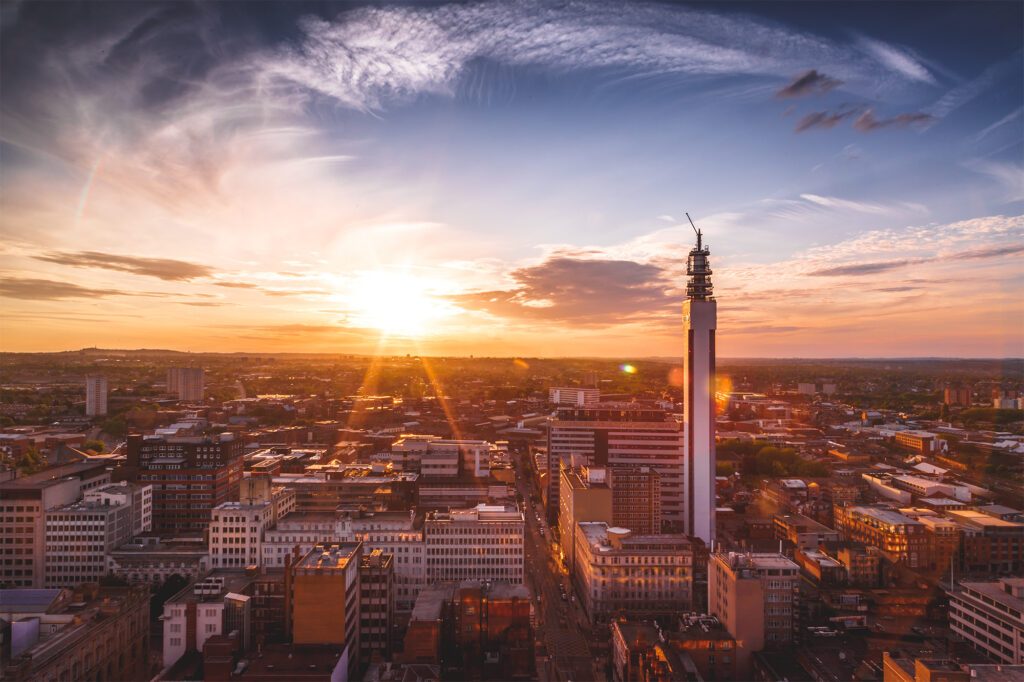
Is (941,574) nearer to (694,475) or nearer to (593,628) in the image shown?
(694,475)

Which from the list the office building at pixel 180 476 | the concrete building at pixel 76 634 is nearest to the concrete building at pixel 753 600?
the concrete building at pixel 76 634

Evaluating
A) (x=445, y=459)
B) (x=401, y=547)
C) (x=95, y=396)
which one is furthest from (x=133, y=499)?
(x=95, y=396)

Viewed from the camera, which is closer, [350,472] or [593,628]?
[593,628]

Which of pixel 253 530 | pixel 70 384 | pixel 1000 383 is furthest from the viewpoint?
pixel 70 384

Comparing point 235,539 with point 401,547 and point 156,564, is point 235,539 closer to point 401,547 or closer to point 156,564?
point 156,564

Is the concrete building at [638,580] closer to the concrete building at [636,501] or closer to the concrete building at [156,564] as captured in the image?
the concrete building at [636,501]

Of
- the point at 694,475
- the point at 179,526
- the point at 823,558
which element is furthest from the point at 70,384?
the point at 823,558
